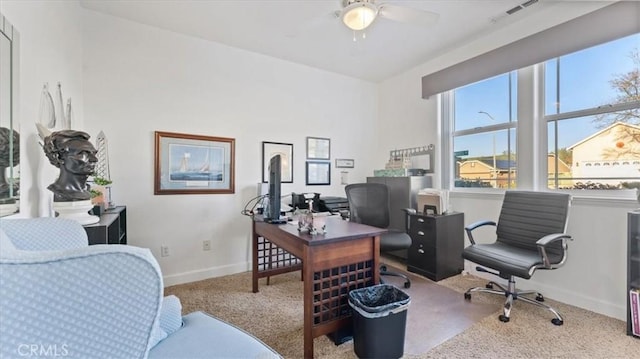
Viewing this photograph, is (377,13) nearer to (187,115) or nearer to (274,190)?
(274,190)

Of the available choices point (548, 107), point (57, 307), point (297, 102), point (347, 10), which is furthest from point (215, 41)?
point (548, 107)

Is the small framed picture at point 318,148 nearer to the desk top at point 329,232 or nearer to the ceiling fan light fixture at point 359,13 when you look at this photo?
the desk top at point 329,232

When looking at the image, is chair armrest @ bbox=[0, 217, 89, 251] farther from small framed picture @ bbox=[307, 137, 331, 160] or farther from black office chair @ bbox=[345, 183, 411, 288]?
small framed picture @ bbox=[307, 137, 331, 160]

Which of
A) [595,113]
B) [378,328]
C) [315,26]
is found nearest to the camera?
[378,328]

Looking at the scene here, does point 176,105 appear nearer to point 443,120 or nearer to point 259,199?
point 259,199

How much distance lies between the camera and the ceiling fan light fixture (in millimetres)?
1833

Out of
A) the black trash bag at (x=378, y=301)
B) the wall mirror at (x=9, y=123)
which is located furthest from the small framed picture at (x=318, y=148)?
the wall mirror at (x=9, y=123)

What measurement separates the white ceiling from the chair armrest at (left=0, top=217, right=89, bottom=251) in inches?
88.3

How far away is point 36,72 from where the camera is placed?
1.42 metres

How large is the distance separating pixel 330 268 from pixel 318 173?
2.18 m

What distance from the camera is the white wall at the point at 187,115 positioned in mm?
2545

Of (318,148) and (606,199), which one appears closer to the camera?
(606,199)

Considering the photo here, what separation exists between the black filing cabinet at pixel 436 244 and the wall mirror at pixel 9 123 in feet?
10.3

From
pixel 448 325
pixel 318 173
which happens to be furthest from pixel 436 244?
pixel 318 173
